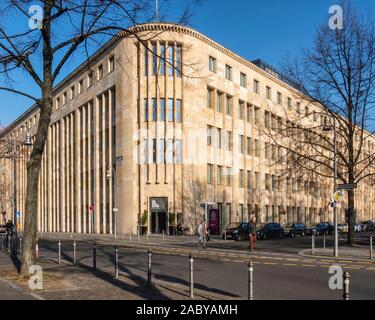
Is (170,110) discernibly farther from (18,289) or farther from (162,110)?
(18,289)

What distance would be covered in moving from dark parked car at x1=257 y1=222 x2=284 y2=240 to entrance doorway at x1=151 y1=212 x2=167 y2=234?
34.1 ft

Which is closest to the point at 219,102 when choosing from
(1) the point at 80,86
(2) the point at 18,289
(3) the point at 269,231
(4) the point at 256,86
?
(4) the point at 256,86

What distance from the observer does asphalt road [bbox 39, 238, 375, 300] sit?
11656 mm

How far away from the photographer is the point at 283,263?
19.3 metres

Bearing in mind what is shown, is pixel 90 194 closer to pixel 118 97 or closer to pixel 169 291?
pixel 118 97

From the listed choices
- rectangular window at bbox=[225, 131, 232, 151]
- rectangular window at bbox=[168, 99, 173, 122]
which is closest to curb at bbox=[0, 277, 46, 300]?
rectangular window at bbox=[168, 99, 173, 122]

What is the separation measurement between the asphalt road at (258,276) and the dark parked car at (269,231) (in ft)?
74.6

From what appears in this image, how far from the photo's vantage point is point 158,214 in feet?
163

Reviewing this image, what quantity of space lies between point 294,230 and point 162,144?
51.6ft

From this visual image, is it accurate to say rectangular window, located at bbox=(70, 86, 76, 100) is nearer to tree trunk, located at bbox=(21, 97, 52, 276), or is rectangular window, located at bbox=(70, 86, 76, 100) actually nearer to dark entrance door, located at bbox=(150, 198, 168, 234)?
dark entrance door, located at bbox=(150, 198, 168, 234)

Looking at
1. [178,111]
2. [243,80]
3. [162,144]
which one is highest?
[243,80]

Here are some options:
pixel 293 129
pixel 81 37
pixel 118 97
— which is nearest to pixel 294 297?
pixel 81 37

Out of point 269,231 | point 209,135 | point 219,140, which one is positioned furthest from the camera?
point 219,140

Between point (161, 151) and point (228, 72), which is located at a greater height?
point (228, 72)
